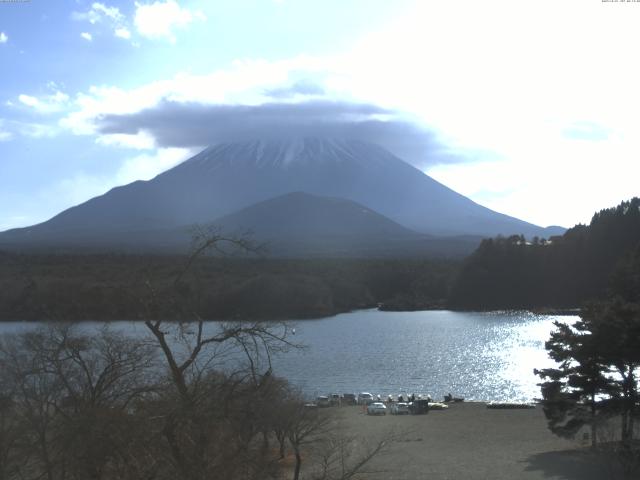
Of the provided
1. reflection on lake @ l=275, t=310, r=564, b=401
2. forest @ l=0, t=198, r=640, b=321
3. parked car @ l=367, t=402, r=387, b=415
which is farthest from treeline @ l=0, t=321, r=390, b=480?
forest @ l=0, t=198, r=640, b=321

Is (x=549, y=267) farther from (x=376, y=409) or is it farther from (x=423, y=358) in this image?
(x=376, y=409)

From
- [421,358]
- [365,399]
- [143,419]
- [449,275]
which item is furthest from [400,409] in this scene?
[449,275]

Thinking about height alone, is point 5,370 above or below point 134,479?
above

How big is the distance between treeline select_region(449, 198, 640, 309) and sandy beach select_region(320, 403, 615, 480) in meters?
38.7

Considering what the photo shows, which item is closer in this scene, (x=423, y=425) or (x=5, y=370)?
(x=5, y=370)

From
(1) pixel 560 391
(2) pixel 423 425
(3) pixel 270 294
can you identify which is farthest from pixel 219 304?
(3) pixel 270 294

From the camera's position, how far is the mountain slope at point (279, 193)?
113875 millimetres

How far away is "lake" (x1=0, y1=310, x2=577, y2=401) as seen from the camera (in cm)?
2480

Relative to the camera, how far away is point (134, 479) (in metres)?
4.11

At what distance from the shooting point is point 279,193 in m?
136

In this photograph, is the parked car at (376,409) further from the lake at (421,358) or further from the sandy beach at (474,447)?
the lake at (421,358)

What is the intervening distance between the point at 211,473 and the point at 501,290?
58892mm

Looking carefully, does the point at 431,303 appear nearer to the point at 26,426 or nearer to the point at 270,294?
the point at 270,294

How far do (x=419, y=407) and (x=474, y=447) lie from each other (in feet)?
16.8
